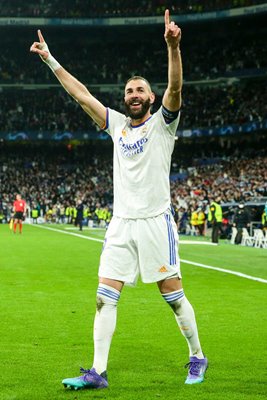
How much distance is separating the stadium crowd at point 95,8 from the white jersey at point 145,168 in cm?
5972

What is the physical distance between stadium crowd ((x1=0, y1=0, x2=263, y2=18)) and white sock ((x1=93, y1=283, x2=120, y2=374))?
6029 centimetres

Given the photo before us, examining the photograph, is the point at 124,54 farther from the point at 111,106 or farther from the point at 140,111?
the point at 140,111

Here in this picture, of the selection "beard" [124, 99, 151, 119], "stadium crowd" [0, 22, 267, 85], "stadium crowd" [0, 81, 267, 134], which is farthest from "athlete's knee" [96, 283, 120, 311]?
"stadium crowd" [0, 22, 267, 85]

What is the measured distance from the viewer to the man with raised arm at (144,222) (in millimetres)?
6250

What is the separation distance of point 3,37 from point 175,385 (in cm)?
6928

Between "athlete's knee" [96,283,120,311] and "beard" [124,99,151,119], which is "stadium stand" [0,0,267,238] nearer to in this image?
"beard" [124,99,151,119]

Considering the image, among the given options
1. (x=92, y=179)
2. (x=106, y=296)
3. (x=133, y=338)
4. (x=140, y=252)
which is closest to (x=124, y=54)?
(x=92, y=179)

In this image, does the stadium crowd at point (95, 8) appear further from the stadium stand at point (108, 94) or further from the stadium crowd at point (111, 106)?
the stadium crowd at point (111, 106)

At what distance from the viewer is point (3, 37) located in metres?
72.2

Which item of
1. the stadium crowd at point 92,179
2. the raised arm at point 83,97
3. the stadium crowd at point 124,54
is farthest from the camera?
the stadium crowd at point 124,54

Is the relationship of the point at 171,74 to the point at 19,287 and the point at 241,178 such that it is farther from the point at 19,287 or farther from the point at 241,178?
the point at 241,178

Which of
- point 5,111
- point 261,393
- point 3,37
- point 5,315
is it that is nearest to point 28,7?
point 3,37

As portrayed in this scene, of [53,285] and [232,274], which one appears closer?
[53,285]

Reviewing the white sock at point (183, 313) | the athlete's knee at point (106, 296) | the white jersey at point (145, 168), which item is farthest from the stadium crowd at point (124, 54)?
the athlete's knee at point (106, 296)
